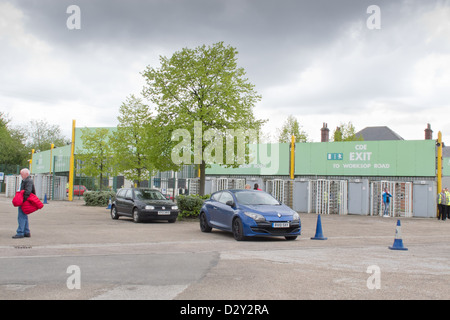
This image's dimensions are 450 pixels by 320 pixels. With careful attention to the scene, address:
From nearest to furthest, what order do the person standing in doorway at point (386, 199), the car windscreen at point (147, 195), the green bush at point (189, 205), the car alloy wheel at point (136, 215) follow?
the car alloy wheel at point (136, 215)
the car windscreen at point (147, 195)
the green bush at point (189, 205)
the person standing in doorway at point (386, 199)

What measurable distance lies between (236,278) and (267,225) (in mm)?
5662

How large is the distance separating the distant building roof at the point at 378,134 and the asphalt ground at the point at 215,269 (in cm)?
5460

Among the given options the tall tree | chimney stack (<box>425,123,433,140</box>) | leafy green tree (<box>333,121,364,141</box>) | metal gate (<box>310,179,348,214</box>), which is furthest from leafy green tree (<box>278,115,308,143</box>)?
the tall tree

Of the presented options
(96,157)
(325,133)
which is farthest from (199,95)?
(325,133)

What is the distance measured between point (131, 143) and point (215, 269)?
23.4 metres

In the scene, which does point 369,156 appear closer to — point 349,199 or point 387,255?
point 349,199

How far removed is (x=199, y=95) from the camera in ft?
69.2

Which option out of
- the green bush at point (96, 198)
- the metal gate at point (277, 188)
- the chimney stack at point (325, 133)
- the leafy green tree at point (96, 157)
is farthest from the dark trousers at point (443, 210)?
the leafy green tree at point (96, 157)

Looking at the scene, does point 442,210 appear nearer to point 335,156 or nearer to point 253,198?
point 335,156

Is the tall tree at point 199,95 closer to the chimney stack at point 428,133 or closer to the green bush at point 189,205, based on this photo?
the green bush at point 189,205

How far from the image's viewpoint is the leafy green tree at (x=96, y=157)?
35219 millimetres

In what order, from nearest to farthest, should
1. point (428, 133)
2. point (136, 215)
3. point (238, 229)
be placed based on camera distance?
point (238, 229)
point (136, 215)
point (428, 133)

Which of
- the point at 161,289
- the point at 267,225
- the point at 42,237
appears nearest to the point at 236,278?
the point at 161,289

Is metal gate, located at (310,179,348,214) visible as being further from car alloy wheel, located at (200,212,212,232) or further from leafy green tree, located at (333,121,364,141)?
leafy green tree, located at (333,121,364,141)
